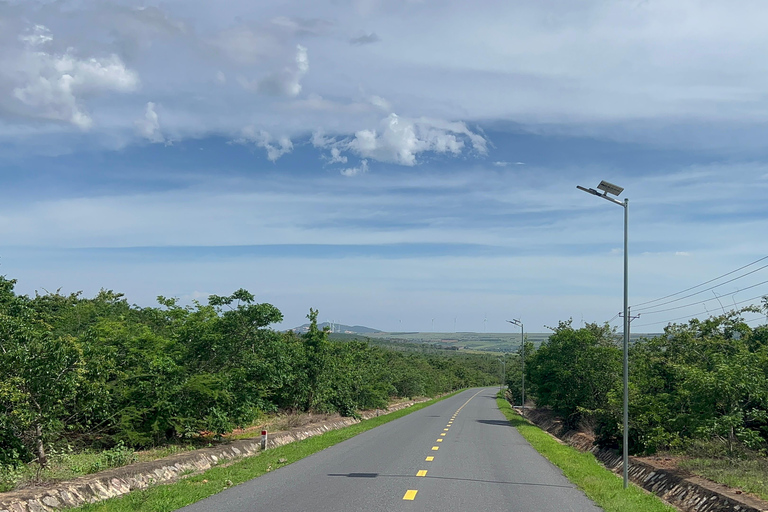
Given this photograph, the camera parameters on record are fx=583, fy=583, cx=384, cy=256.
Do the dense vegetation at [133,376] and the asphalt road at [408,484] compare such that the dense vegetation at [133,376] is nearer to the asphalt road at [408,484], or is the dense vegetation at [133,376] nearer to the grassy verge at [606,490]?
the asphalt road at [408,484]

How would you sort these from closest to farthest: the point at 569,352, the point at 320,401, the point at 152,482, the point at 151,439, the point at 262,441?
the point at 152,482 → the point at 151,439 → the point at 262,441 → the point at 320,401 → the point at 569,352

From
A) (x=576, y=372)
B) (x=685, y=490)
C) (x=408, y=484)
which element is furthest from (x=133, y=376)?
(x=576, y=372)

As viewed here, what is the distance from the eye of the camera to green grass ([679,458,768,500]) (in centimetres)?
1078

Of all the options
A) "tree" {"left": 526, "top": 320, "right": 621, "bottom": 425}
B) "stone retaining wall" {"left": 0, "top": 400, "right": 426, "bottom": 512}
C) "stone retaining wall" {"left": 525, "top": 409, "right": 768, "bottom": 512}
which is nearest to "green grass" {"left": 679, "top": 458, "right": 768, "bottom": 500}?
"stone retaining wall" {"left": 525, "top": 409, "right": 768, "bottom": 512}

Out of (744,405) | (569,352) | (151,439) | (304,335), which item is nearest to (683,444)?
(744,405)

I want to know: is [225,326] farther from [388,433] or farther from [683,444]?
[683,444]

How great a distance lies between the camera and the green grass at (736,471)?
10781mm

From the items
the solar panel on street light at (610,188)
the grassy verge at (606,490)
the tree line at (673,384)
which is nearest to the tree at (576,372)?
the tree line at (673,384)

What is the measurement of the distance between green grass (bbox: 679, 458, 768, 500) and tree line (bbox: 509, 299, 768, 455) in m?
0.60

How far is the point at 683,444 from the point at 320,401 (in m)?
19.7

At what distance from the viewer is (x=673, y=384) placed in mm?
22969

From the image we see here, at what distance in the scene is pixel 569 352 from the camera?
35219 mm

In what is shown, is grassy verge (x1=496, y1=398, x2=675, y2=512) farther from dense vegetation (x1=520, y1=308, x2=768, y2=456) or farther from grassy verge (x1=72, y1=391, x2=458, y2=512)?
grassy verge (x1=72, y1=391, x2=458, y2=512)

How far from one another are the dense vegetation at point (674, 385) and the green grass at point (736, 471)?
576 mm
